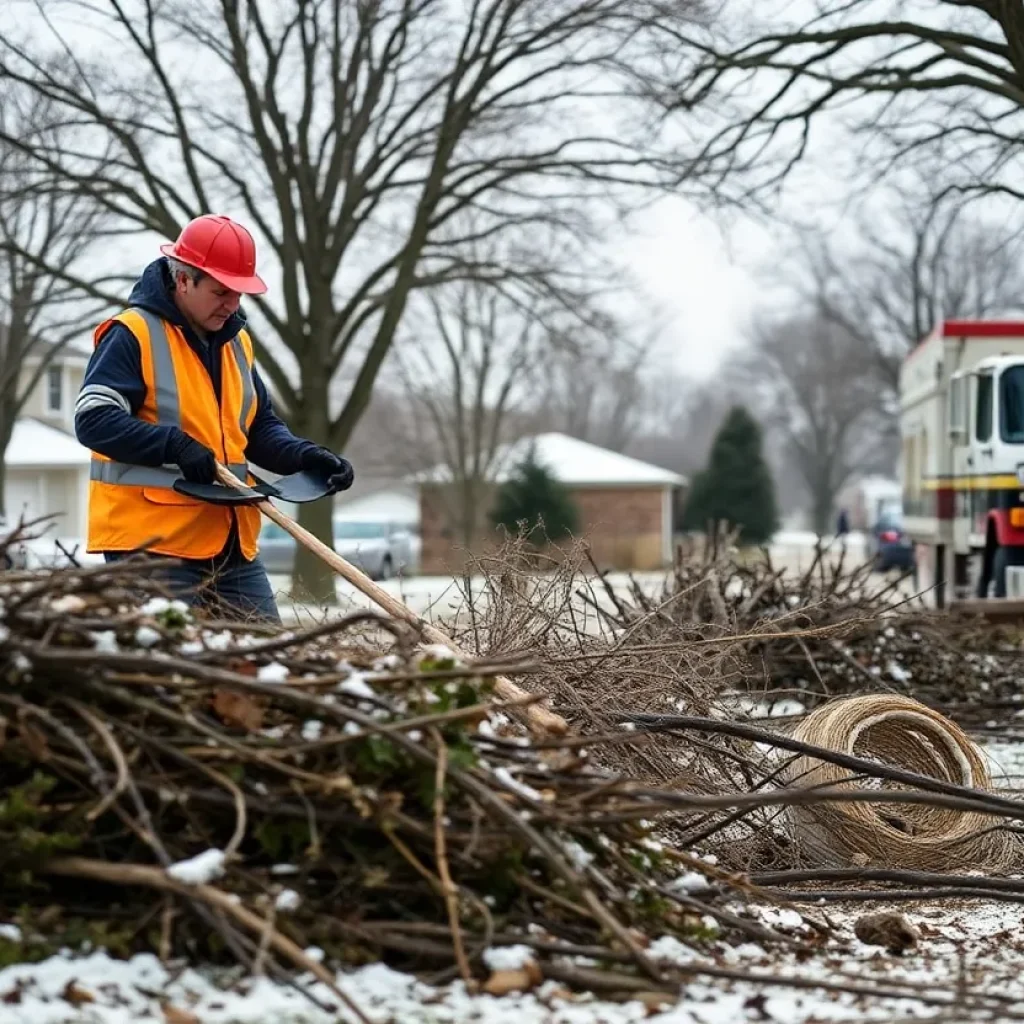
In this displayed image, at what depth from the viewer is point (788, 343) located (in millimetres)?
78375

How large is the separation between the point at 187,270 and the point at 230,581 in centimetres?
102

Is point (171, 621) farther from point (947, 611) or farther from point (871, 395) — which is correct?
point (871, 395)

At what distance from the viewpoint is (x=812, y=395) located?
256 feet

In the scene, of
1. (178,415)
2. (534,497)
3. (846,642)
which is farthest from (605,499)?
(178,415)

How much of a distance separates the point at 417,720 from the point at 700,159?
15.3 m

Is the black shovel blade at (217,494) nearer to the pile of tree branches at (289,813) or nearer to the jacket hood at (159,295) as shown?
the jacket hood at (159,295)

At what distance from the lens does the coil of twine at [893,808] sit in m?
5.75

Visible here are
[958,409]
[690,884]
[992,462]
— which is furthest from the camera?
[958,409]

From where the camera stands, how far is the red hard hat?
18.4 ft

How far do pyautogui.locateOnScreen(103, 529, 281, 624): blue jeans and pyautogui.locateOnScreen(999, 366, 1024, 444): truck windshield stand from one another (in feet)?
39.3

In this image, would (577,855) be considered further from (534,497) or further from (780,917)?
(534,497)

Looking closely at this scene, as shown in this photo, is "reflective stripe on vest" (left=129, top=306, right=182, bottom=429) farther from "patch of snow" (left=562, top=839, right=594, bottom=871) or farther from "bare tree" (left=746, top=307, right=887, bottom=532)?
"bare tree" (left=746, top=307, right=887, bottom=532)

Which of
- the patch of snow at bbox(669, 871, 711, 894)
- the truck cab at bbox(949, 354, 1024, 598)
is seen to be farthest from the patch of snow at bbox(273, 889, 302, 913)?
the truck cab at bbox(949, 354, 1024, 598)

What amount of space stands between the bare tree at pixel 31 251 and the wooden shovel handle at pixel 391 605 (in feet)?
53.3
